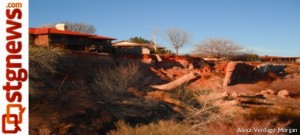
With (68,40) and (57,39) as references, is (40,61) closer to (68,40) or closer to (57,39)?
(57,39)

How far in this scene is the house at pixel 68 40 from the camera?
1069 inches

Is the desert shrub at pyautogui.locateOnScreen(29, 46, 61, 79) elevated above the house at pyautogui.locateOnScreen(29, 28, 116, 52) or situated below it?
below

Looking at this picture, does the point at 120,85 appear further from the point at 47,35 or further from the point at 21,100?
the point at 21,100

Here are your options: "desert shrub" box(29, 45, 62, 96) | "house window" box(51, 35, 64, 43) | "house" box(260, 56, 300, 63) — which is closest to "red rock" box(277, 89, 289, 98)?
"desert shrub" box(29, 45, 62, 96)

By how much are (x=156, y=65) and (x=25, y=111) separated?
25.1 metres

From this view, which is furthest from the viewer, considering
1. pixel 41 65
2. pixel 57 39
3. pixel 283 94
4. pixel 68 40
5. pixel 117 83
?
pixel 68 40

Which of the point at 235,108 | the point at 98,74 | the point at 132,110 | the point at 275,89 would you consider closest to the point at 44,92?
the point at 132,110

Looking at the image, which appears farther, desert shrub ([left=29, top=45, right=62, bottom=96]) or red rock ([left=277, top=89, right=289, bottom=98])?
red rock ([left=277, top=89, right=289, bottom=98])

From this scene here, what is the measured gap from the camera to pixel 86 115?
16.5 meters

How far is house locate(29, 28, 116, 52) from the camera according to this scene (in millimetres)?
27141

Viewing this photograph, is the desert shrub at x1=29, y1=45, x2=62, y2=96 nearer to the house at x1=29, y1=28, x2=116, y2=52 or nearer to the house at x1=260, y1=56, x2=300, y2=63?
the house at x1=29, y1=28, x2=116, y2=52

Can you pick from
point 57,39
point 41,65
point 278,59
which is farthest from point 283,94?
point 278,59

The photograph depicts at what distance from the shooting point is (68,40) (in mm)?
28984

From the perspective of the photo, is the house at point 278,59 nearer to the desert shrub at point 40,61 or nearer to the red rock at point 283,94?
the red rock at point 283,94
